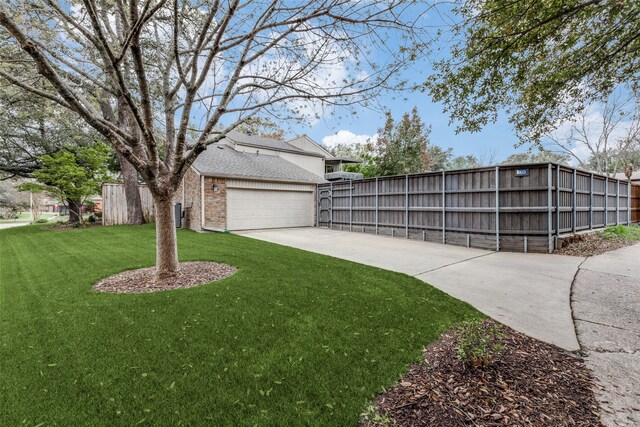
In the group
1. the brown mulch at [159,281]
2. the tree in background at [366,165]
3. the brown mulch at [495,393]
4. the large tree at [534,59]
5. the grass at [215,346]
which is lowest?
Result: the brown mulch at [495,393]

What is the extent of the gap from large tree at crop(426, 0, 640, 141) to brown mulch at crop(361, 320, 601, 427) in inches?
168

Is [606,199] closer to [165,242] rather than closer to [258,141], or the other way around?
[165,242]

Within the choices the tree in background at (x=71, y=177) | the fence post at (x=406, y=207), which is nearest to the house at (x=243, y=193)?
the tree in background at (x=71, y=177)

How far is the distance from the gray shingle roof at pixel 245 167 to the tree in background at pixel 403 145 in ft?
28.2

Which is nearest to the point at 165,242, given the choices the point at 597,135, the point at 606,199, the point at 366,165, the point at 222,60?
the point at 222,60

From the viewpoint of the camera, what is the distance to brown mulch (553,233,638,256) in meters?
7.36

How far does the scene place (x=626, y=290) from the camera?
435 cm

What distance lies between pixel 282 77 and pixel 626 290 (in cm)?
624

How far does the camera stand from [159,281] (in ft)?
15.0

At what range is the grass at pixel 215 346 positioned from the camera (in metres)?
1.87

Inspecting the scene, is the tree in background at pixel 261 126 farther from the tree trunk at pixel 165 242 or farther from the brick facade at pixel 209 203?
the brick facade at pixel 209 203

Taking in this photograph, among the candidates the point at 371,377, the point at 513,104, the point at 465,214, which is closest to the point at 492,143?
the point at 465,214

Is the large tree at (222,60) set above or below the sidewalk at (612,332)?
above

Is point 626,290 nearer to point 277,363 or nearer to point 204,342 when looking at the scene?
point 277,363
